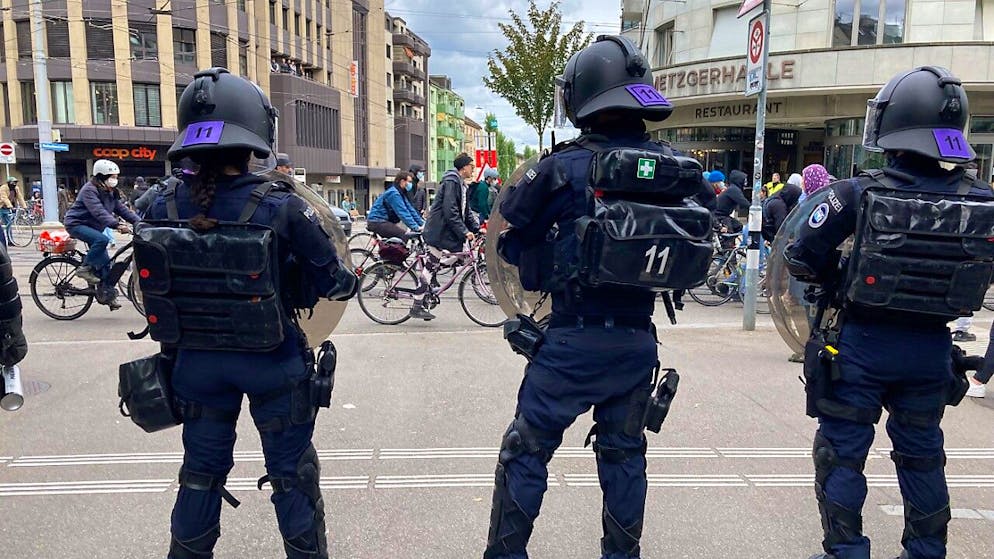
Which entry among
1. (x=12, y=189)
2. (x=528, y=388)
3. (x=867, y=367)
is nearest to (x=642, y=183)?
(x=528, y=388)

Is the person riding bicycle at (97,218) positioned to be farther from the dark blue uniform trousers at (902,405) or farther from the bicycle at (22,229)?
the bicycle at (22,229)

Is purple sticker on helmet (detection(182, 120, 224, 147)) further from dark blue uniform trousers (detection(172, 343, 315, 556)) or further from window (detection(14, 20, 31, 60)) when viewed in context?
window (detection(14, 20, 31, 60))

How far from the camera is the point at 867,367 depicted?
275 centimetres

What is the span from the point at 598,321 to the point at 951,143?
61.0 inches

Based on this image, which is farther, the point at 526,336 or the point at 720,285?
the point at 720,285

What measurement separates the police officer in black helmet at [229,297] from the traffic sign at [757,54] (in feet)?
20.7

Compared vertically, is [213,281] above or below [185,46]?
below

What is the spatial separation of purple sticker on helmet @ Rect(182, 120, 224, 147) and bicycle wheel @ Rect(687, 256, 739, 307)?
833cm

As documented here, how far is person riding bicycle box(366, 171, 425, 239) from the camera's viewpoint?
31.3ft

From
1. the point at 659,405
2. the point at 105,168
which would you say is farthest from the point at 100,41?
the point at 659,405

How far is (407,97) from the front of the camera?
2574 inches

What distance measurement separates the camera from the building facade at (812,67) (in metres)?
18.0

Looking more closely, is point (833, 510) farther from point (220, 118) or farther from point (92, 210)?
point (92, 210)

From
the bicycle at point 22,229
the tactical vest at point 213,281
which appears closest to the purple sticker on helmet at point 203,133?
the tactical vest at point 213,281
